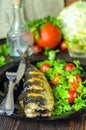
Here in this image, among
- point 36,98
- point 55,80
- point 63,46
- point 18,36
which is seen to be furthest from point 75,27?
point 36,98

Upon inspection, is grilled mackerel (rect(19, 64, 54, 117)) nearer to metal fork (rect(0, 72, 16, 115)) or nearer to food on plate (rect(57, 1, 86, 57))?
metal fork (rect(0, 72, 16, 115))

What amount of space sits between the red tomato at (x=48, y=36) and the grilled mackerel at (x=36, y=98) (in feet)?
1.15

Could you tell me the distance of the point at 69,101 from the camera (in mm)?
755

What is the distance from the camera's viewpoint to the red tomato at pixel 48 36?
110 cm

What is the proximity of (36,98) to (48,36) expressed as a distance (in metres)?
0.46

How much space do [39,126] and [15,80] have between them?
0.51 ft

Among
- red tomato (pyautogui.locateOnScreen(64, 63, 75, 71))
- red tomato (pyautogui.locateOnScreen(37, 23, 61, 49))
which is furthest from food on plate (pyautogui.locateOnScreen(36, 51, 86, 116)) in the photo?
red tomato (pyautogui.locateOnScreen(37, 23, 61, 49))

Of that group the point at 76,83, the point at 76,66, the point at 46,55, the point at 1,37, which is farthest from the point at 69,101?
the point at 1,37

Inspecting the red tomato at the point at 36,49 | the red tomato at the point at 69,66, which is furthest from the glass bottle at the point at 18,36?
the red tomato at the point at 69,66

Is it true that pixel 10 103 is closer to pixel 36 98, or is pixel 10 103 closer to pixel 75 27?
pixel 36 98

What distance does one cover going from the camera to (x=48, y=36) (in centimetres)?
110

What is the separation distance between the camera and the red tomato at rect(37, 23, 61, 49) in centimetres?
110

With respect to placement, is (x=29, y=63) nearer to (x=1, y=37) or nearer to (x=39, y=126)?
(x=39, y=126)

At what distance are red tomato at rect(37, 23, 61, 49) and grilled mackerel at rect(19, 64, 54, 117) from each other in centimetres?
35
